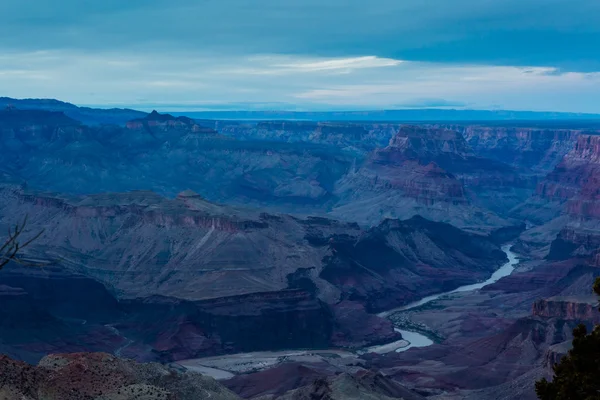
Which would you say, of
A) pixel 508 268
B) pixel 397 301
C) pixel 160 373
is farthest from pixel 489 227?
pixel 160 373

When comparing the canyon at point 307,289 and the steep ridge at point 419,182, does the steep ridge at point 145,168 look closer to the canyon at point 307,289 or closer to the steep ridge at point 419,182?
the canyon at point 307,289

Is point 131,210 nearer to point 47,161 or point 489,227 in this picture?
point 489,227

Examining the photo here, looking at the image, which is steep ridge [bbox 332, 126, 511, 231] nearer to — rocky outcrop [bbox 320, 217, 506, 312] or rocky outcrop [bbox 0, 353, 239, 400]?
rocky outcrop [bbox 320, 217, 506, 312]

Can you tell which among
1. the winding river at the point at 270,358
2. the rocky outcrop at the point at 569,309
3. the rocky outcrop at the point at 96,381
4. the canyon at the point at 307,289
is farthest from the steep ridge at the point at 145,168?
the rocky outcrop at the point at 96,381

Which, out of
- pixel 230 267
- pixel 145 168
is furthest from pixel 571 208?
pixel 145 168

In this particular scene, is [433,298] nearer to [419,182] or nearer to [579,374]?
[419,182]

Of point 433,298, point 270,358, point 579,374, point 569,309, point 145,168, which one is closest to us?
point 579,374
